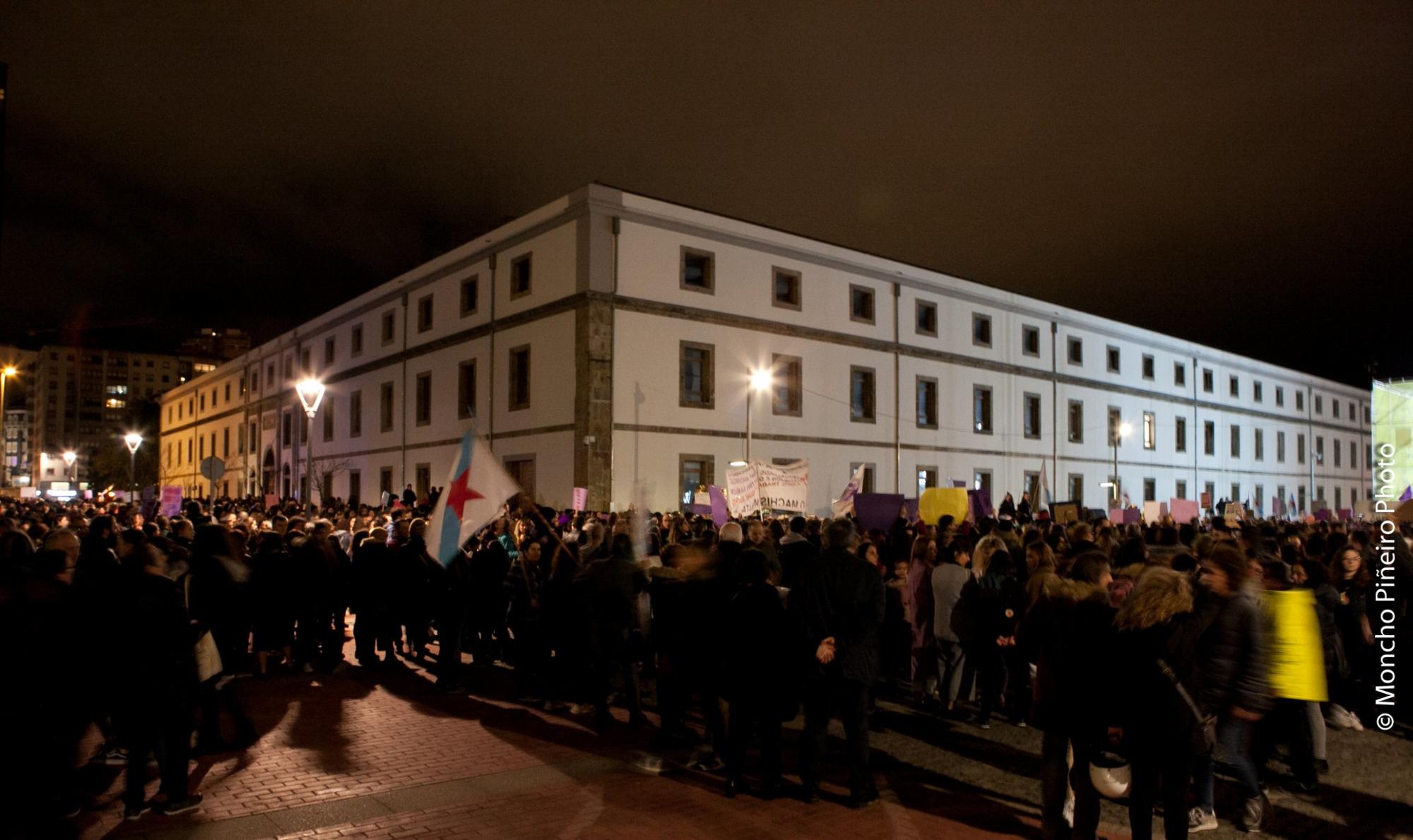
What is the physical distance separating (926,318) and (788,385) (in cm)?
928

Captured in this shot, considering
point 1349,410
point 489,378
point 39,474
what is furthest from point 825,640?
point 39,474

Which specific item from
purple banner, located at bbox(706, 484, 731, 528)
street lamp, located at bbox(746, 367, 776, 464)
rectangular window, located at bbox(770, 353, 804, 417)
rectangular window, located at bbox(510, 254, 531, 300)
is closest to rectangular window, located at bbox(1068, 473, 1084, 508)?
rectangular window, located at bbox(770, 353, 804, 417)

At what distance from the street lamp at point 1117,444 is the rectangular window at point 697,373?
24.6m

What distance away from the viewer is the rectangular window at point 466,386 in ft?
121

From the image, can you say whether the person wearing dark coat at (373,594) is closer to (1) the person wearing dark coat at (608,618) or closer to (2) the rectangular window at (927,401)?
(1) the person wearing dark coat at (608,618)

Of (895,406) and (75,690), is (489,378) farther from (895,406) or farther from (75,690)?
(75,690)

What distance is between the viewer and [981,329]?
4397 cm

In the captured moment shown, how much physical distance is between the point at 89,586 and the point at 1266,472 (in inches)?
2735

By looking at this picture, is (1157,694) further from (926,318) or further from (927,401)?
(926,318)

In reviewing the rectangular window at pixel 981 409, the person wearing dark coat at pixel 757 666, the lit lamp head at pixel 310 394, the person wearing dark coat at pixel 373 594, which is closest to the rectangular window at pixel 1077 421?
the rectangular window at pixel 981 409

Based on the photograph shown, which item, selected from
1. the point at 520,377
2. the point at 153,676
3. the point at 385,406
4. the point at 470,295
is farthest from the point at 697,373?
the point at 153,676

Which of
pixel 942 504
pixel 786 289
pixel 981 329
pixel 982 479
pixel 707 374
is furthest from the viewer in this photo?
pixel 981 329

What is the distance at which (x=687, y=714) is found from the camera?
31.6 feet

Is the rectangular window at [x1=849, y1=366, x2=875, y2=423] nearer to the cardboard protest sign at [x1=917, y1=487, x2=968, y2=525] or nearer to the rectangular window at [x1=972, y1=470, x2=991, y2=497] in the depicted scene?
the rectangular window at [x1=972, y1=470, x2=991, y2=497]
